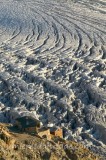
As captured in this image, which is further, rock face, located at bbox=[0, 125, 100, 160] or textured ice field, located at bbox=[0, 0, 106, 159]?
textured ice field, located at bbox=[0, 0, 106, 159]

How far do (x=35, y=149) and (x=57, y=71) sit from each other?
1302 cm

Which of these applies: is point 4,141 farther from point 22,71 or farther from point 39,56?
point 39,56

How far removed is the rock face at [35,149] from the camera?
10648 millimetres

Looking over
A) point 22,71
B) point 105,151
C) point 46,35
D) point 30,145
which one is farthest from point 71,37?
point 30,145

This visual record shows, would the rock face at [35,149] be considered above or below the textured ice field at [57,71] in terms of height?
above

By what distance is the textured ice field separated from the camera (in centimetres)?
1945

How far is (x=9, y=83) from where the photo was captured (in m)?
22.3

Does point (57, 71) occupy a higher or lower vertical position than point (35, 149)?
lower

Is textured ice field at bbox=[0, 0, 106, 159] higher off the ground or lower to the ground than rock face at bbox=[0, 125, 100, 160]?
lower

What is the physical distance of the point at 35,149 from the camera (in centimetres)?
1120

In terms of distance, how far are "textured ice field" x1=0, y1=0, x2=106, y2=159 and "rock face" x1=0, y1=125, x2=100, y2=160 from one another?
5.08m

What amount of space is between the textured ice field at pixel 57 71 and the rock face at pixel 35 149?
16.7ft

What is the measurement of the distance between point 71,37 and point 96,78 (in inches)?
292

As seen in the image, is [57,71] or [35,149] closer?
[35,149]
